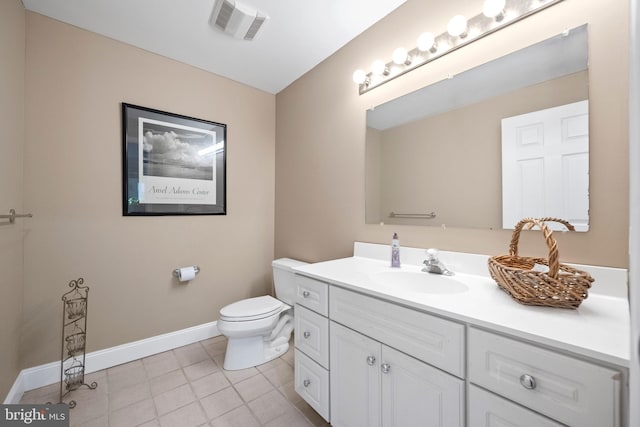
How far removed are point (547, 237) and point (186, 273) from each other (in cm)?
222

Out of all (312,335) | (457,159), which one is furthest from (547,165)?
(312,335)

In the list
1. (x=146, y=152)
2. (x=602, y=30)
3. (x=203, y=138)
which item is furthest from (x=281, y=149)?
(x=602, y=30)

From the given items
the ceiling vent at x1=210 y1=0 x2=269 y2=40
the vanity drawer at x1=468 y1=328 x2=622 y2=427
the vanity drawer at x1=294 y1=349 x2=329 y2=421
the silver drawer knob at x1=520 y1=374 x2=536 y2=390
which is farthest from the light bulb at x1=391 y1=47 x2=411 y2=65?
the vanity drawer at x1=294 y1=349 x2=329 y2=421

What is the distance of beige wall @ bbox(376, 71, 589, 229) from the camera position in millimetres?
1156

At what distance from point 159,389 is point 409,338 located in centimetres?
162

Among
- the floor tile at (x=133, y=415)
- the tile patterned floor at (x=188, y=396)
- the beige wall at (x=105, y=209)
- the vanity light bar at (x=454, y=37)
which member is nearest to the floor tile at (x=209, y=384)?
the tile patterned floor at (x=188, y=396)

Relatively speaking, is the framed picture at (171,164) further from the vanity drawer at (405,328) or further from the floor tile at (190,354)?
the vanity drawer at (405,328)

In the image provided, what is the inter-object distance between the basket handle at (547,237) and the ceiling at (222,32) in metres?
1.42

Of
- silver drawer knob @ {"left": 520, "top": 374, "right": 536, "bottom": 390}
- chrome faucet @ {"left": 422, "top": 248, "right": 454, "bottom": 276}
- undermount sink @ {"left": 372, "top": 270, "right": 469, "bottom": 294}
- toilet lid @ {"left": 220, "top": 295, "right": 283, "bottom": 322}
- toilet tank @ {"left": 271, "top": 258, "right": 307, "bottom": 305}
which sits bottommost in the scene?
toilet lid @ {"left": 220, "top": 295, "right": 283, "bottom": 322}

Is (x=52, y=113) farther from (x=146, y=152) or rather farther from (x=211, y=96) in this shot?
(x=211, y=96)

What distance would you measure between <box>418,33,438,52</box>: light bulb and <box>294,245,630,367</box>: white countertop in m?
1.22

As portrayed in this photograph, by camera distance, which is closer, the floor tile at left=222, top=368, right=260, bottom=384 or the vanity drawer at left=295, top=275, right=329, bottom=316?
the vanity drawer at left=295, top=275, right=329, bottom=316

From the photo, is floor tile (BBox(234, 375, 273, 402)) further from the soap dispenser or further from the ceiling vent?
the ceiling vent

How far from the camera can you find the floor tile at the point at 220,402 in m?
1.46
